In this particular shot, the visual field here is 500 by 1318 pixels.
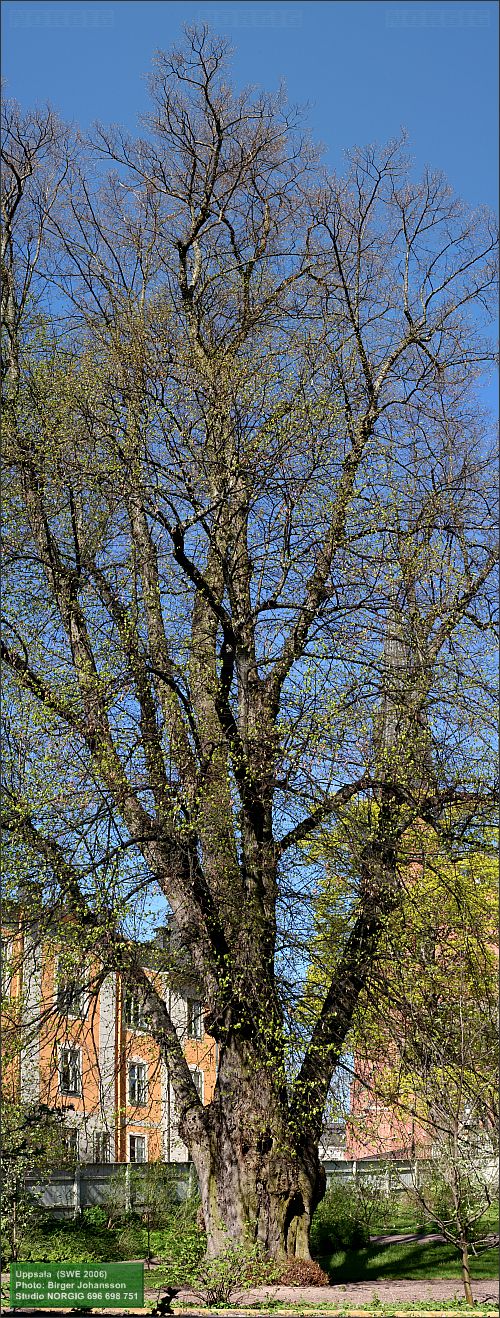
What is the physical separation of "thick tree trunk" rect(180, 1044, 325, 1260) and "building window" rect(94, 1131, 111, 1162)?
979cm

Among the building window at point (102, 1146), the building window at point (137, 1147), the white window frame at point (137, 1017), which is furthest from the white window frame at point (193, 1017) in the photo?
the building window at point (137, 1147)

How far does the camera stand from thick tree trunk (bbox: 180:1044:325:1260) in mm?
12250

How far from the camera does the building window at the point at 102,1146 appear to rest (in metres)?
Result: 22.3

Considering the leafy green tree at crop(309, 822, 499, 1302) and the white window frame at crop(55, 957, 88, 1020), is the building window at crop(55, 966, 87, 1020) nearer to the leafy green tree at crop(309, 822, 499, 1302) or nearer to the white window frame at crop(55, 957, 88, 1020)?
the white window frame at crop(55, 957, 88, 1020)

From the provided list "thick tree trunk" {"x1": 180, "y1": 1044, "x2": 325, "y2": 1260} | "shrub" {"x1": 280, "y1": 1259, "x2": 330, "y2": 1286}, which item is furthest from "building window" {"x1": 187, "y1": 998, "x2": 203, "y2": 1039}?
"shrub" {"x1": 280, "y1": 1259, "x2": 330, "y2": 1286}

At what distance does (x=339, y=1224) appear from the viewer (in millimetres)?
18359

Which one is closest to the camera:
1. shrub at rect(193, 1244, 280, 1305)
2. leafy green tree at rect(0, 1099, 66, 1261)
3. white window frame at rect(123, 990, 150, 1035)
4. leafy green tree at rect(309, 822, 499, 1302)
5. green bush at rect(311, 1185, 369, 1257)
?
shrub at rect(193, 1244, 280, 1305)

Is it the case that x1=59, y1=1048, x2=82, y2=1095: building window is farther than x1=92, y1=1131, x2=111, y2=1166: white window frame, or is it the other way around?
x1=92, y1=1131, x2=111, y2=1166: white window frame

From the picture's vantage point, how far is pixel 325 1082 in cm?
1217

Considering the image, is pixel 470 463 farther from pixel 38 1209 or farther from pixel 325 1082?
pixel 38 1209

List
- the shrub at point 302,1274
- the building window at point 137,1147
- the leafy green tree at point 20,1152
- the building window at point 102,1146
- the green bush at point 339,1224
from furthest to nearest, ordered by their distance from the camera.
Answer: the building window at point 137,1147, the building window at point 102,1146, the green bush at point 339,1224, the leafy green tree at point 20,1152, the shrub at point 302,1274

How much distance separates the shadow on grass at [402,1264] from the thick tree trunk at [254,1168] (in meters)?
1.93

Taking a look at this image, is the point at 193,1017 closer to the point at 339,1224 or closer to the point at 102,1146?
the point at 339,1224

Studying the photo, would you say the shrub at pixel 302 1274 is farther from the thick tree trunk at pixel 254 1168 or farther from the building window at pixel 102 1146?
the building window at pixel 102 1146
